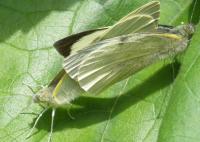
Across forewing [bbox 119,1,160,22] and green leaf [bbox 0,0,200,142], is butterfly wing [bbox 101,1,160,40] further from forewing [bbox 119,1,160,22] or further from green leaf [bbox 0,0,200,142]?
green leaf [bbox 0,0,200,142]

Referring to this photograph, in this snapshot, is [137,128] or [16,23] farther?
[16,23]

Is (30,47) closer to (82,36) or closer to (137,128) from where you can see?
(82,36)

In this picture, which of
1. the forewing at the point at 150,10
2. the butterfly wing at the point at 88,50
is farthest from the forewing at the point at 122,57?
the forewing at the point at 150,10

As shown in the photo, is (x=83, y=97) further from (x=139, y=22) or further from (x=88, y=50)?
(x=139, y=22)

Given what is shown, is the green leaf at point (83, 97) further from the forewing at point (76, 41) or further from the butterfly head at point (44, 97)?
the forewing at point (76, 41)

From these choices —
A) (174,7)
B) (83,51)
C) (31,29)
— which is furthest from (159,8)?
(31,29)
